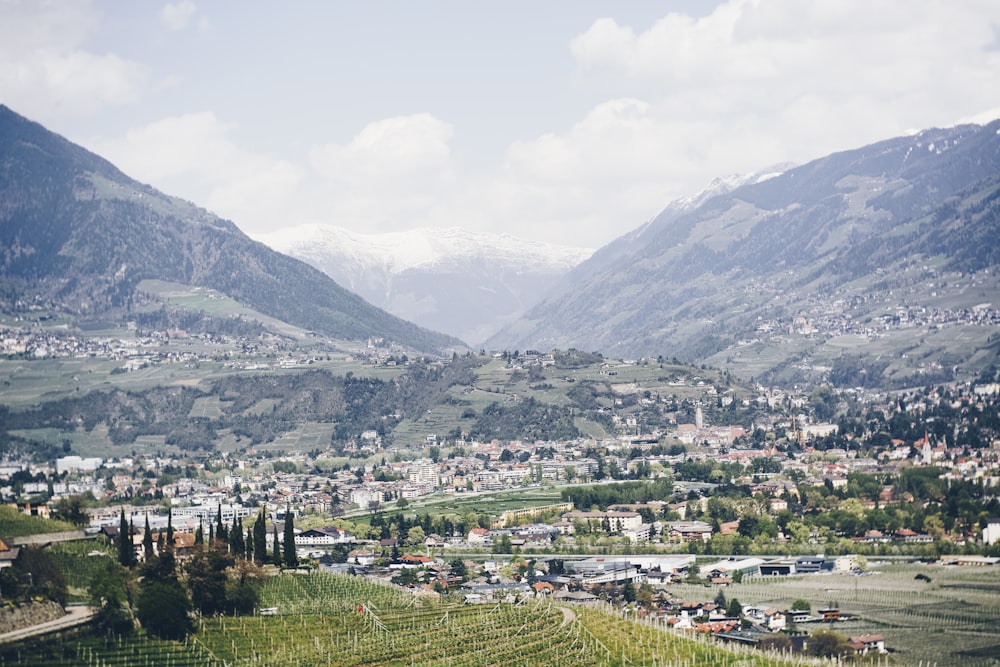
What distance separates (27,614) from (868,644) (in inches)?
1337

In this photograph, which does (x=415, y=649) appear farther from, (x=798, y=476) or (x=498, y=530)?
(x=798, y=476)

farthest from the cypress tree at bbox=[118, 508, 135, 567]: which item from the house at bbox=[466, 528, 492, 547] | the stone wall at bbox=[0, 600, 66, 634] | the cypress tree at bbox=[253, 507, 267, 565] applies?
the house at bbox=[466, 528, 492, 547]

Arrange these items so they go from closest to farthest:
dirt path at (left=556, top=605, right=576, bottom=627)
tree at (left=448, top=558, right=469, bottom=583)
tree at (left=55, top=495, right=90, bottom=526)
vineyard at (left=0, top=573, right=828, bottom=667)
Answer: vineyard at (left=0, top=573, right=828, bottom=667) → dirt path at (left=556, top=605, right=576, bottom=627) → tree at (left=448, top=558, right=469, bottom=583) → tree at (left=55, top=495, right=90, bottom=526)

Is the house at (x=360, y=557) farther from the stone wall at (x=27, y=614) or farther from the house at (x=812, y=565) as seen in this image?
the stone wall at (x=27, y=614)

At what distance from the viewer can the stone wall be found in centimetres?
6231

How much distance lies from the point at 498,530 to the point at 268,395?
79344 mm

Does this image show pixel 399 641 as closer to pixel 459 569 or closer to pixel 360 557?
pixel 459 569

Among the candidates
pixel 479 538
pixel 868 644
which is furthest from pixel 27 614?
pixel 479 538

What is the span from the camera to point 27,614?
63625 mm

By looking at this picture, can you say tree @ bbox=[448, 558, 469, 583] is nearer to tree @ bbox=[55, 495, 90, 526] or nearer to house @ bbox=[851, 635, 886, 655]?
tree @ bbox=[55, 495, 90, 526]

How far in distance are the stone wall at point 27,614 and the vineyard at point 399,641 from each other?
3.21 metres

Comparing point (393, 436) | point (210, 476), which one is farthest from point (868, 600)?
point (393, 436)

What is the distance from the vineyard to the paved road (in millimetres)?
1409

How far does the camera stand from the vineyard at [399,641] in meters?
60.8
